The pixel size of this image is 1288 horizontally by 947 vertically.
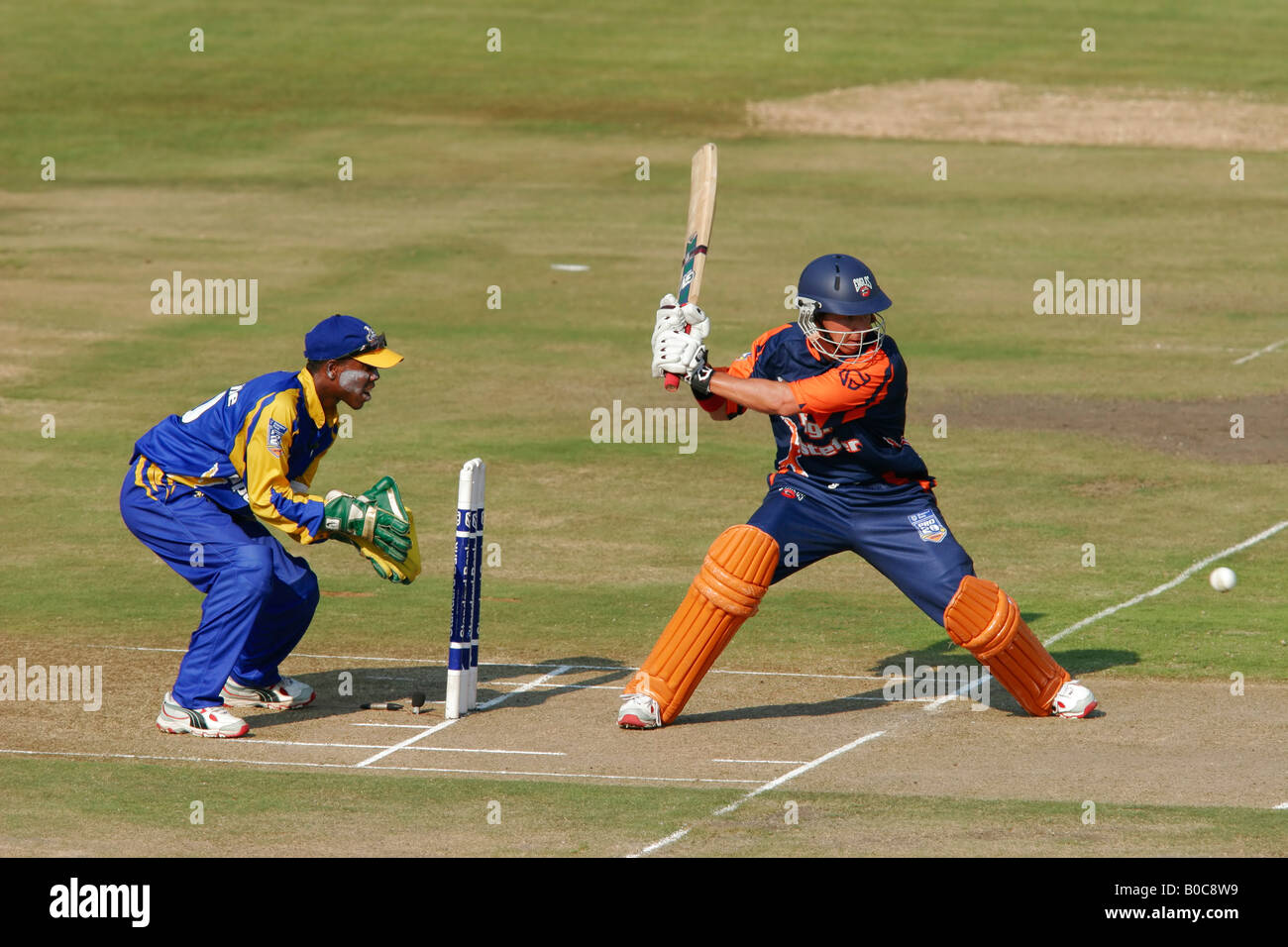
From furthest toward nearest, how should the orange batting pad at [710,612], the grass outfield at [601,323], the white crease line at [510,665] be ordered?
the grass outfield at [601,323]
the white crease line at [510,665]
the orange batting pad at [710,612]

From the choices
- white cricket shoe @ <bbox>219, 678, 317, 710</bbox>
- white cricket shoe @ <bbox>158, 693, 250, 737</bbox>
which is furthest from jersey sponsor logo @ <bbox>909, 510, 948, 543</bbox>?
white cricket shoe @ <bbox>158, 693, 250, 737</bbox>

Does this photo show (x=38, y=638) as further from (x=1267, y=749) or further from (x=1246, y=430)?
(x=1246, y=430)

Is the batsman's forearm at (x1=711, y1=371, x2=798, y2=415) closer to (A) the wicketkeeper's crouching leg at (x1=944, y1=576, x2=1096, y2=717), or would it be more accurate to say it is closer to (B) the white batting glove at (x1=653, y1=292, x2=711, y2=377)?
(B) the white batting glove at (x1=653, y1=292, x2=711, y2=377)

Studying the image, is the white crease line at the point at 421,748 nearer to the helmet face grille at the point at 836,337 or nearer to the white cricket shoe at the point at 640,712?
the white cricket shoe at the point at 640,712

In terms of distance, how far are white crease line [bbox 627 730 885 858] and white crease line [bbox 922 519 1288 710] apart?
904 mm

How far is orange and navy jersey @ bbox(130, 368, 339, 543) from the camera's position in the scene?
34.7 feet

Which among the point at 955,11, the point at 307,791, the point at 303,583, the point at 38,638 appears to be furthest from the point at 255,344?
the point at 955,11

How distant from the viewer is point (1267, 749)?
10430 millimetres

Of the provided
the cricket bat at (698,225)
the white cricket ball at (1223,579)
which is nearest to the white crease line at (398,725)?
the cricket bat at (698,225)

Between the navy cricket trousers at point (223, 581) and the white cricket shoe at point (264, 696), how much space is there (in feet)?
0.15

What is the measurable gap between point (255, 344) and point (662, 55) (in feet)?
71.9

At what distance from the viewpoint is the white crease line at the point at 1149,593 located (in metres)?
11.8

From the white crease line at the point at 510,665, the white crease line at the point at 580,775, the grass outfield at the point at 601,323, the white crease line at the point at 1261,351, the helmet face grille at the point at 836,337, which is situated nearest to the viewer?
the white crease line at the point at 580,775

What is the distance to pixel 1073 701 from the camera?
429 inches
